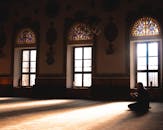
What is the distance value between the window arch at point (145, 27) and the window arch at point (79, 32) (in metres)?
2.24

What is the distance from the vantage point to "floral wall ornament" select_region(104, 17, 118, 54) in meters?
13.4

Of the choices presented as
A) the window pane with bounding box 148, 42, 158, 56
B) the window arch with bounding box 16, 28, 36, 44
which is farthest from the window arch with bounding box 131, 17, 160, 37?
the window arch with bounding box 16, 28, 36, 44

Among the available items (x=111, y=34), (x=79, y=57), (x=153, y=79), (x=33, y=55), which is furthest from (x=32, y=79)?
(x=153, y=79)

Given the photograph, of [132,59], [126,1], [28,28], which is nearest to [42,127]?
[132,59]

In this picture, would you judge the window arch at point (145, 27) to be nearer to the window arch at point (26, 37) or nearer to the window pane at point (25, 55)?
the window arch at point (26, 37)

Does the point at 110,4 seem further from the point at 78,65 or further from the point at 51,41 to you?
the point at 51,41

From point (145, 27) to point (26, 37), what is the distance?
6.32 metres

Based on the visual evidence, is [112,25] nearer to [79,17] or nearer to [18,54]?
[79,17]

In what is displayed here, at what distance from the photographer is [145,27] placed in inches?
516

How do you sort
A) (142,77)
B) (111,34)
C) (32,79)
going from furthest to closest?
1. (32,79)
2. (111,34)
3. (142,77)

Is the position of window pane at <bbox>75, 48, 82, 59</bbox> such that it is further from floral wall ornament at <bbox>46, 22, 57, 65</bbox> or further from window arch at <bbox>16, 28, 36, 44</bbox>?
window arch at <bbox>16, 28, 36, 44</bbox>

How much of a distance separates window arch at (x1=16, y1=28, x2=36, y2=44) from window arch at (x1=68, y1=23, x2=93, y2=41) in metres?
2.15

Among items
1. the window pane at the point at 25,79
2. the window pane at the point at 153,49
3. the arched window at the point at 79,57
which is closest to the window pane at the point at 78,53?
the arched window at the point at 79,57

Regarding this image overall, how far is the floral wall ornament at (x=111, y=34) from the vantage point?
1341cm
